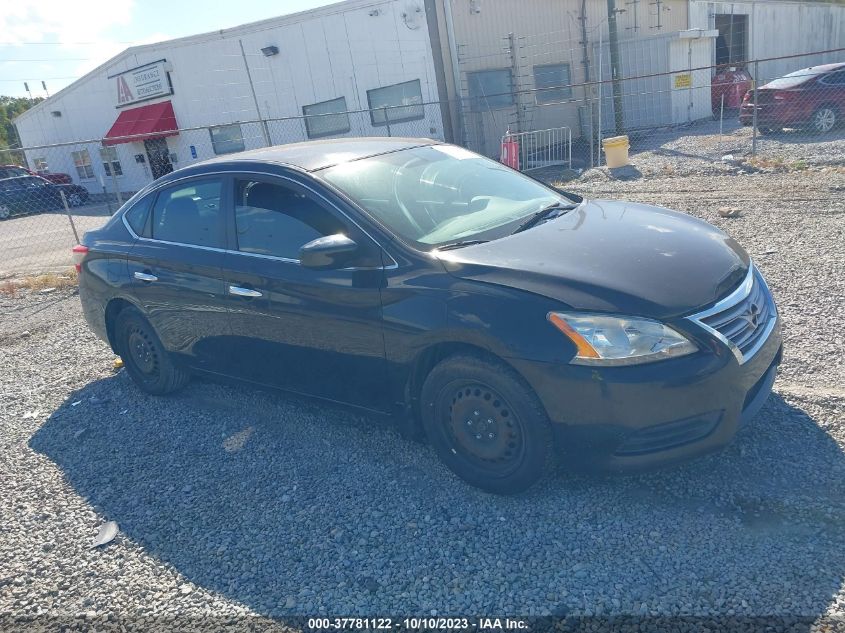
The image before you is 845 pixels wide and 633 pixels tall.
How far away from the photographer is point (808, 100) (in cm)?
1563

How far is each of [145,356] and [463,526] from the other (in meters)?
3.04

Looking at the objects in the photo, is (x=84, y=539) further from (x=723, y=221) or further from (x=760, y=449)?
(x=723, y=221)

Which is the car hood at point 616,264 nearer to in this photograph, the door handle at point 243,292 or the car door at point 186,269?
the door handle at point 243,292

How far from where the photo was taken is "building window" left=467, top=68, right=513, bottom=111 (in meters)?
19.2

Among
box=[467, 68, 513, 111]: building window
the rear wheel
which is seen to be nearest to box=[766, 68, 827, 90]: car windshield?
the rear wheel

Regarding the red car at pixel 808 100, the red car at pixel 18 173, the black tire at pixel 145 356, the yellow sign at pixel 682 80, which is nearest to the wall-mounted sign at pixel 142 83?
the red car at pixel 18 173

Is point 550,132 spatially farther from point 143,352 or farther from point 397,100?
point 143,352

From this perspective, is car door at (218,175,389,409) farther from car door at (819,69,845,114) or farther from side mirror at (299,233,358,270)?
car door at (819,69,845,114)

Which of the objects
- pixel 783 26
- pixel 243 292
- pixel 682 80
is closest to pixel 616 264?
pixel 243 292

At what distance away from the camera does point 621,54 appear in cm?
2211

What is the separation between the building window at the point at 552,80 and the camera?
2114cm

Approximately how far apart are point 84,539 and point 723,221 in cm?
789

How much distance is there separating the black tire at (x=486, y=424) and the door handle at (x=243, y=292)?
125 centimetres

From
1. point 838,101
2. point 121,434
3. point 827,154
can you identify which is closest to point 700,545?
point 121,434
